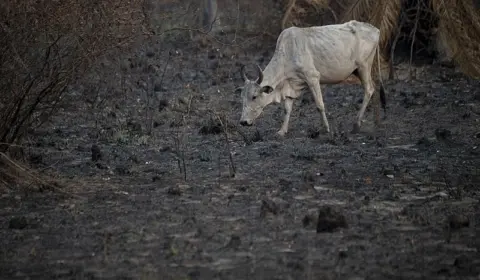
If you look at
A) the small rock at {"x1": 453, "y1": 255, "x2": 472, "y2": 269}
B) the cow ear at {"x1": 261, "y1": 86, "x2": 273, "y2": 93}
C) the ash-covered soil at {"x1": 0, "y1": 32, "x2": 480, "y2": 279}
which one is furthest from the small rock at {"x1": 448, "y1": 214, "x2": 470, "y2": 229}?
the cow ear at {"x1": 261, "y1": 86, "x2": 273, "y2": 93}

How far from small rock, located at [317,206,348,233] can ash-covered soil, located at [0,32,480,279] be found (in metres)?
0.01

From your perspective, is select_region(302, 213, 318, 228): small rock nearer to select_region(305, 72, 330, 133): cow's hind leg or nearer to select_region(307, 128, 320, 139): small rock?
select_region(307, 128, 320, 139): small rock

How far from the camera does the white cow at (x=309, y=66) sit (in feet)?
42.8

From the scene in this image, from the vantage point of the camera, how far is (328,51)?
44.4ft

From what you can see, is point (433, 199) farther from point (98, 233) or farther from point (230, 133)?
point (230, 133)

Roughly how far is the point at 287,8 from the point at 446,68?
3153mm

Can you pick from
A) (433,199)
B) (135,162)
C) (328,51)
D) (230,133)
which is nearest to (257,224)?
(433,199)

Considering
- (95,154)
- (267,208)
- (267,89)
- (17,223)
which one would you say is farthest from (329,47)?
(17,223)

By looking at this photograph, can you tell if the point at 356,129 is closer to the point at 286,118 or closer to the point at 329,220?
the point at 286,118

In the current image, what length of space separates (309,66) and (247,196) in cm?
475

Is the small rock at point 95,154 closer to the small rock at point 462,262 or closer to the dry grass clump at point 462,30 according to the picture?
the small rock at point 462,262

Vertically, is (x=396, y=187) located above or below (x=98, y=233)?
below

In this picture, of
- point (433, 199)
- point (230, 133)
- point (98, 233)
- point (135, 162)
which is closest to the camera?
point (98, 233)

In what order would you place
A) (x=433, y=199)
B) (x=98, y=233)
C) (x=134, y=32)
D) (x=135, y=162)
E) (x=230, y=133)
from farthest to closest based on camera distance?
(x=230, y=133)
(x=135, y=162)
(x=134, y=32)
(x=433, y=199)
(x=98, y=233)
